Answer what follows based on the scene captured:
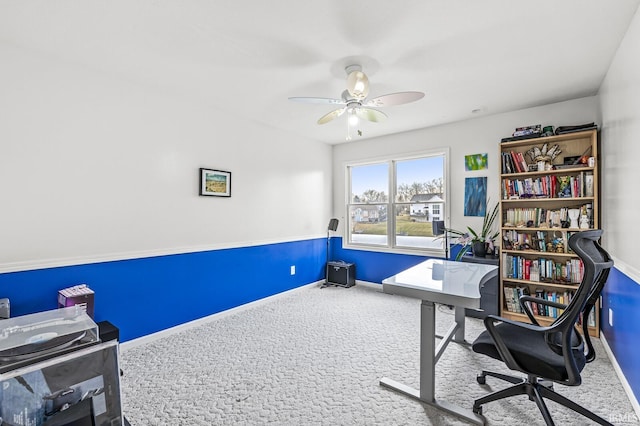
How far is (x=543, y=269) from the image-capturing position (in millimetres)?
3350

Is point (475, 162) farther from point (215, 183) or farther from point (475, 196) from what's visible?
point (215, 183)

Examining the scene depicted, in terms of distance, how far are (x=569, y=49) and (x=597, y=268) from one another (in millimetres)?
1908

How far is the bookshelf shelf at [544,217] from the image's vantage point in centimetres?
315

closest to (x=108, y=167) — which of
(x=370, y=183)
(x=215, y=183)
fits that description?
(x=215, y=183)

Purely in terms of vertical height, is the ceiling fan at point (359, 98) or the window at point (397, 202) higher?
the ceiling fan at point (359, 98)

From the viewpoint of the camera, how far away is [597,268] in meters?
1.46

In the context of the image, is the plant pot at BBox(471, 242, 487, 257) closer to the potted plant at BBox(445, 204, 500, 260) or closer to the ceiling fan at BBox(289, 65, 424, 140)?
the potted plant at BBox(445, 204, 500, 260)

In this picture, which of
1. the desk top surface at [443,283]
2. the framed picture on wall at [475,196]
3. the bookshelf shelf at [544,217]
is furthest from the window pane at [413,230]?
the desk top surface at [443,283]

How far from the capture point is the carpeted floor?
1922mm

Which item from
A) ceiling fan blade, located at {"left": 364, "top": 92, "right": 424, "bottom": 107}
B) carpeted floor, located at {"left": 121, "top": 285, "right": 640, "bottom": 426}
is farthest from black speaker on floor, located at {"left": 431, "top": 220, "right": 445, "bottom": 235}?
ceiling fan blade, located at {"left": 364, "top": 92, "right": 424, "bottom": 107}

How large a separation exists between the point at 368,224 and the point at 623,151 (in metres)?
3.38

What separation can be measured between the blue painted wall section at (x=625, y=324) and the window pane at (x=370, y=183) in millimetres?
2996

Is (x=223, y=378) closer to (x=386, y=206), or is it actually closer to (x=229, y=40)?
(x=229, y=40)

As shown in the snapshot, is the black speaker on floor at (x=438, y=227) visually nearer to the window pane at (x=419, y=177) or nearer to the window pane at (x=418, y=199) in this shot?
the window pane at (x=418, y=199)
